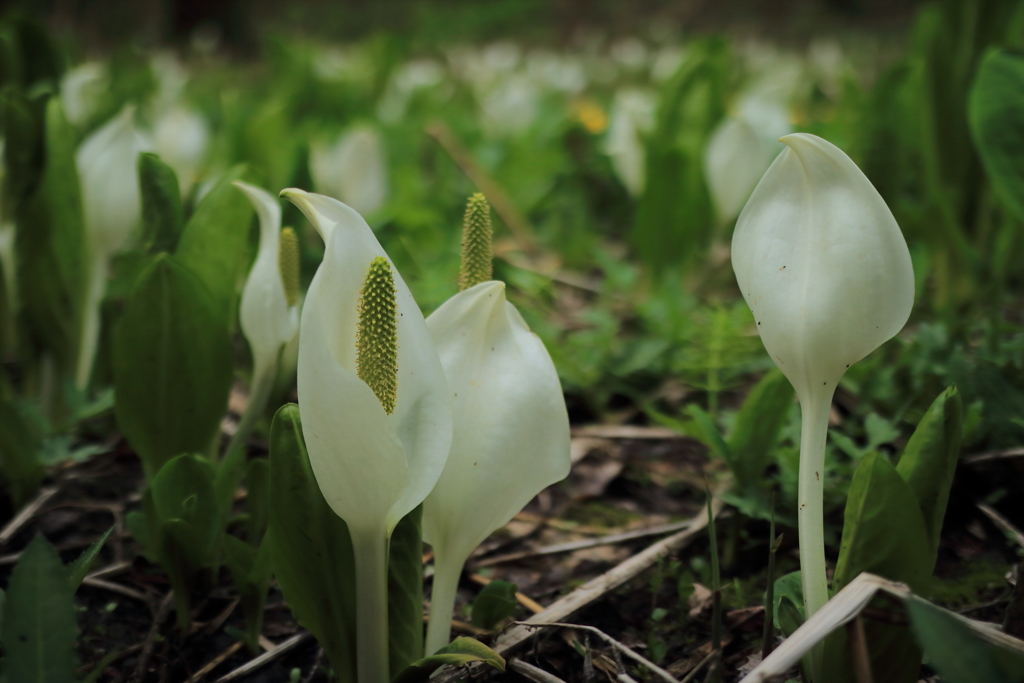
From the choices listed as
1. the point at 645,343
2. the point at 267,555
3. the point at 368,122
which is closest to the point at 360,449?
the point at 267,555

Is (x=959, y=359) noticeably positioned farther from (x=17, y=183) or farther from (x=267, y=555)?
(x=17, y=183)

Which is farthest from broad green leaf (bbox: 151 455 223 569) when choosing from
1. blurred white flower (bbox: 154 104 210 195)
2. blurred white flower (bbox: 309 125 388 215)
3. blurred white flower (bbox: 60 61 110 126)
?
blurred white flower (bbox: 60 61 110 126)

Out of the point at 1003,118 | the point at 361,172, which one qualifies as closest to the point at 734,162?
the point at 1003,118

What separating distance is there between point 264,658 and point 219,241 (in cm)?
46

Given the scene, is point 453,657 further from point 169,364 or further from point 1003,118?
point 1003,118

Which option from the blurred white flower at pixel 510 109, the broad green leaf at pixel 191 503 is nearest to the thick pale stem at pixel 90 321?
the broad green leaf at pixel 191 503

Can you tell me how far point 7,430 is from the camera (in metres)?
0.95

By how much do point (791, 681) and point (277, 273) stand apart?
62 centimetres

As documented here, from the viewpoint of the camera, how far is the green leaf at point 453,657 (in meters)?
0.59

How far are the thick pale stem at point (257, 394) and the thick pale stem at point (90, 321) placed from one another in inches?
14.5

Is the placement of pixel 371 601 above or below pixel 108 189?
below

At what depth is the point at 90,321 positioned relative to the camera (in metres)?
1.17

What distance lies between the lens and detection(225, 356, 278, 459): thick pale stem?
Answer: 0.90 meters

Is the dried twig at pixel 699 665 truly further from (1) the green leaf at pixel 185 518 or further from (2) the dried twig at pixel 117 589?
(2) the dried twig at pixel 117 589
